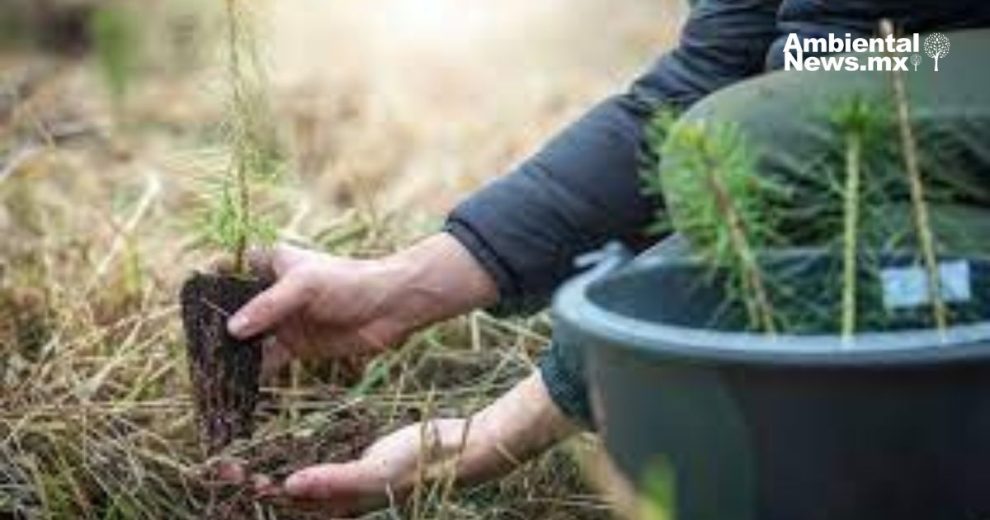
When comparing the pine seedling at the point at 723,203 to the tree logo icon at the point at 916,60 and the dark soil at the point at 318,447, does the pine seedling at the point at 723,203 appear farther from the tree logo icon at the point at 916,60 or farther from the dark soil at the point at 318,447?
the dark soil at the point at 318,447

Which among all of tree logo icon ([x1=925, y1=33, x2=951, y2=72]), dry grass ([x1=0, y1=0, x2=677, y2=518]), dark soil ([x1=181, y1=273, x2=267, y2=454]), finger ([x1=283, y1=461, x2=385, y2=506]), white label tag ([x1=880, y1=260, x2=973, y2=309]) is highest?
tree logo icon ([x1=925, y1=33, x2=951, y2=72])

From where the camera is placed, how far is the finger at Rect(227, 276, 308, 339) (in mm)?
1996

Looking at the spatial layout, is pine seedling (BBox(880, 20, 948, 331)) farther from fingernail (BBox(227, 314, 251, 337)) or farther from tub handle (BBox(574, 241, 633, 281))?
fingernail (BBox(227, 314, 251, 337))

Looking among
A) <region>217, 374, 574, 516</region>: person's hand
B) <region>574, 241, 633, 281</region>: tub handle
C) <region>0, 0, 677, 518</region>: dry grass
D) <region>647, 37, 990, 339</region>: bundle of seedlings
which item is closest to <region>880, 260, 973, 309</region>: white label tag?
<region>647, 37, 990, 339</region>: bundle of seedlings

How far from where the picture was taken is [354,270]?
2055 millimetres

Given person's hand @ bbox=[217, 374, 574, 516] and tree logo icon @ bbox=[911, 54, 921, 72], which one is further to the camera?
person's hand @ bbox=[217, 374, 574, 516]

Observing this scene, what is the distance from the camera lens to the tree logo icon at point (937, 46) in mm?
1525

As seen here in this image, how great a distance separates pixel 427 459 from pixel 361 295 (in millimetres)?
217

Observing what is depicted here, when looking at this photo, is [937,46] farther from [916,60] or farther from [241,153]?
[241,153]

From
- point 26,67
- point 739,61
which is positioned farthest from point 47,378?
point 26,67

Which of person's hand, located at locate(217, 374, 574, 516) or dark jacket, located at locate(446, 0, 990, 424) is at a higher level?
dark jacket, located at locate(446, 0, 990, 424)

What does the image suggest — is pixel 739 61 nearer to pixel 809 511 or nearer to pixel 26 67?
pixel 809 511

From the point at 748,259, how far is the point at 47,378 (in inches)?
46.2

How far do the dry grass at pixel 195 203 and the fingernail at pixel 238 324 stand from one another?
157 mm
